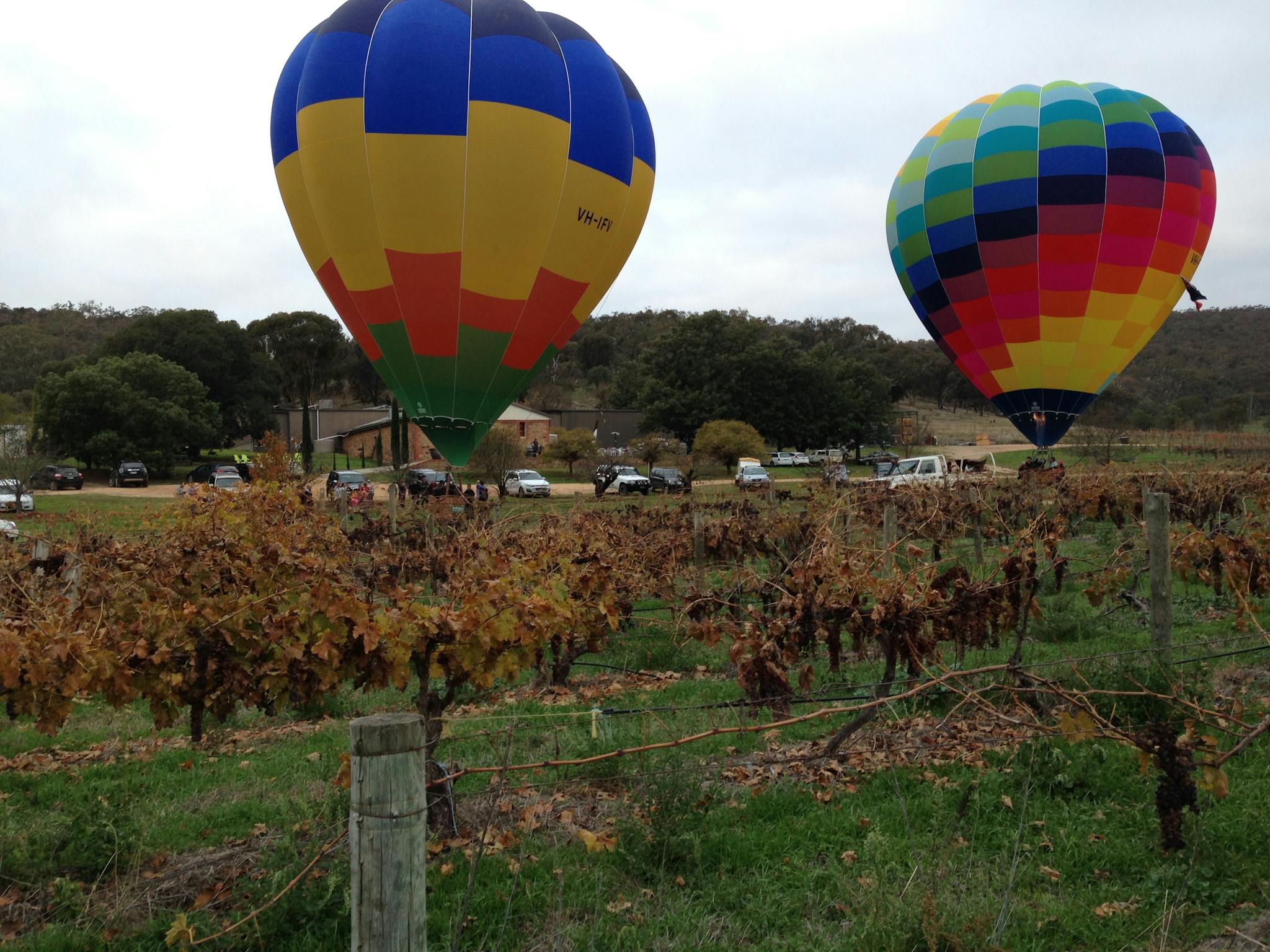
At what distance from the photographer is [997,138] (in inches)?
804

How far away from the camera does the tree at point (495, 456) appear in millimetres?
34844

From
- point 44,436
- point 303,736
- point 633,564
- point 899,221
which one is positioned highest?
point 899,221

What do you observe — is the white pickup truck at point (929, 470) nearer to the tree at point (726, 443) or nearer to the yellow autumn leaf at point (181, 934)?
the tree at point (726, 443)

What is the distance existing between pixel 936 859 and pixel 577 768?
93.6 inches

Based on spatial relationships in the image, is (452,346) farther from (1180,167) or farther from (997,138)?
(1180,167)

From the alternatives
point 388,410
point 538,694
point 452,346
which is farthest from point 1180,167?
point 388,410

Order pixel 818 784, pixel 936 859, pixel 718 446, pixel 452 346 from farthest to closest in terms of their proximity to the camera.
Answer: pixel 718 446 → pixel 452 346 → pixel 818 784 → pixel 936 859

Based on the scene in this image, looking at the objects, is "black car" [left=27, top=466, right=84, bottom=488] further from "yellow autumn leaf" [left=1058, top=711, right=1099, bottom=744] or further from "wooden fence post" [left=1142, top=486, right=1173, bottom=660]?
"yellow autumn leaf" [left=1058, top=711, right=1099, bottom=744]

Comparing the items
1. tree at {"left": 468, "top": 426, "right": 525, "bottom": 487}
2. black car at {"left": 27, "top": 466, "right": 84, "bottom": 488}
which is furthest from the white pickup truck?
black car at {"left": 27, "top": 466, "right": 84, "bottom": 488}

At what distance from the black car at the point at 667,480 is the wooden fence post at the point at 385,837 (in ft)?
108

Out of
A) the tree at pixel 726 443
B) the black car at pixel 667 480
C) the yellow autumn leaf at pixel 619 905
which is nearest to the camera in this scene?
the yellow autumn leaf at pixel 619 905

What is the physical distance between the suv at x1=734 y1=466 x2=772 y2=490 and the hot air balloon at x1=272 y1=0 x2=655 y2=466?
37.2 feet

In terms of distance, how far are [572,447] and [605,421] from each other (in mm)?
23505

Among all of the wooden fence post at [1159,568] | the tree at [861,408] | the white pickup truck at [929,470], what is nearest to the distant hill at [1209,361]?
the tree at [861,408]
